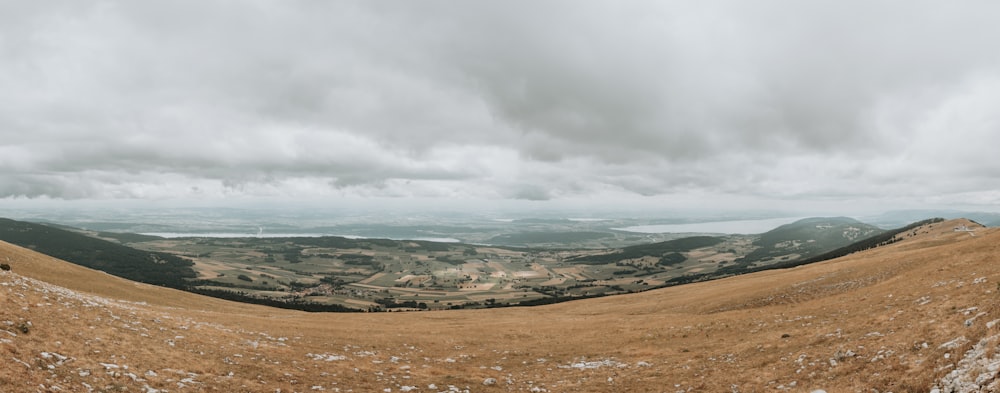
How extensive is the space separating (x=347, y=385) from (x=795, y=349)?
98.6 feet

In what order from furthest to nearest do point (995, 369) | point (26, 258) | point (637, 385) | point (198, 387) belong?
point (26, 258) < point (637, 385) < point (198, 387) < point (995, 369)

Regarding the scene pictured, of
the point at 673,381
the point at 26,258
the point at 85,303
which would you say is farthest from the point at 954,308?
the point at 26,258

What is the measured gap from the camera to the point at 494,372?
3362 centimetres

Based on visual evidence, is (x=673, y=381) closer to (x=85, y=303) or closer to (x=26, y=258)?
(x=85, y=303)

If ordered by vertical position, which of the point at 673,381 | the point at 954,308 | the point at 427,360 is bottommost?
the point at 427,360

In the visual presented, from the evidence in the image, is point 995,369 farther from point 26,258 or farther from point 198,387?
point 26,258

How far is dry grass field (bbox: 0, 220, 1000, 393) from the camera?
19.8 m

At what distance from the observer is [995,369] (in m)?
14.8

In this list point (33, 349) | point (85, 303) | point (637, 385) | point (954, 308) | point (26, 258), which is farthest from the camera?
point (26, 258)

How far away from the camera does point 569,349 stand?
42062 millimetres

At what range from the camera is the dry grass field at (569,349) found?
65.0 ft

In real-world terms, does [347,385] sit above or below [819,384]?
below

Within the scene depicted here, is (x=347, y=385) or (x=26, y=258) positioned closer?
(x=347, y=385)

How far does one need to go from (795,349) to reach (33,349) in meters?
43.9
